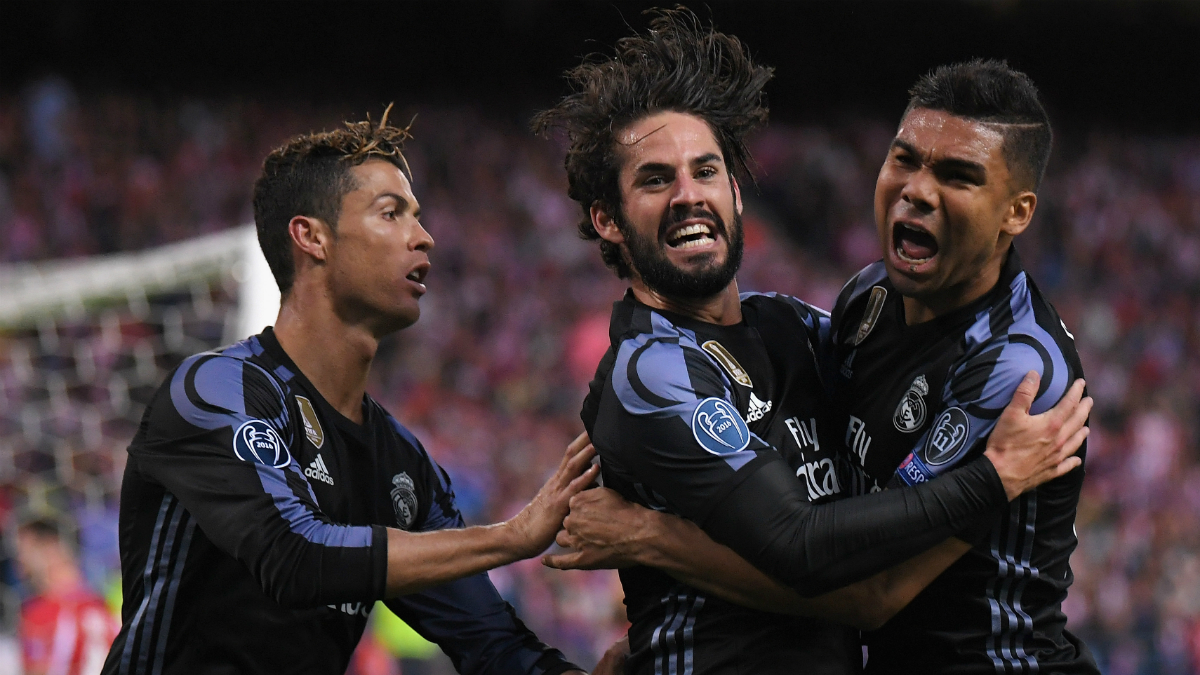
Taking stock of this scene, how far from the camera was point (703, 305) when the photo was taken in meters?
3.50

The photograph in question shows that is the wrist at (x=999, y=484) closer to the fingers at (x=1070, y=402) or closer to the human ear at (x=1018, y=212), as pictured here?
the fingers at (x=1070, y=402)

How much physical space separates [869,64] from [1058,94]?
3.11 m

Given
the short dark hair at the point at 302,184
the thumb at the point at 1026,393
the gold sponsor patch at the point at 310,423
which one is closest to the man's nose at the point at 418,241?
the short dark hair at the point at 302,184

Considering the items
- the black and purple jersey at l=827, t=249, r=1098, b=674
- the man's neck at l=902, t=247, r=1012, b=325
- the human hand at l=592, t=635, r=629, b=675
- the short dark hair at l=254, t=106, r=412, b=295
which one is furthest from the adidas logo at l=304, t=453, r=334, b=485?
the man's neck at l=902, t=247, r=1012, b=325

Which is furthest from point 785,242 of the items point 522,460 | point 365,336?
point 365,336

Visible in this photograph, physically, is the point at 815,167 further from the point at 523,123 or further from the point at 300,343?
the point at 300,343

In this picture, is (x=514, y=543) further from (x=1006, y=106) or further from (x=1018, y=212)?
(x=1006, y=106)

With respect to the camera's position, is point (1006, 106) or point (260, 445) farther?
point (260, 445)

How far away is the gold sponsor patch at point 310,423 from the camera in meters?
3.74

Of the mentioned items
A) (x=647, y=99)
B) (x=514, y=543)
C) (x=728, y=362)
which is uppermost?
(x=647, y=99)

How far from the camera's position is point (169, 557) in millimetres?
3584

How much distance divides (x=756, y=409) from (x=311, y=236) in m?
1.61

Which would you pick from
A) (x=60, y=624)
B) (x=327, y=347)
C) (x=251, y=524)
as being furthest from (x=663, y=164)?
(x=60, y=624)

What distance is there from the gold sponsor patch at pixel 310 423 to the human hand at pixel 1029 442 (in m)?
1.94
